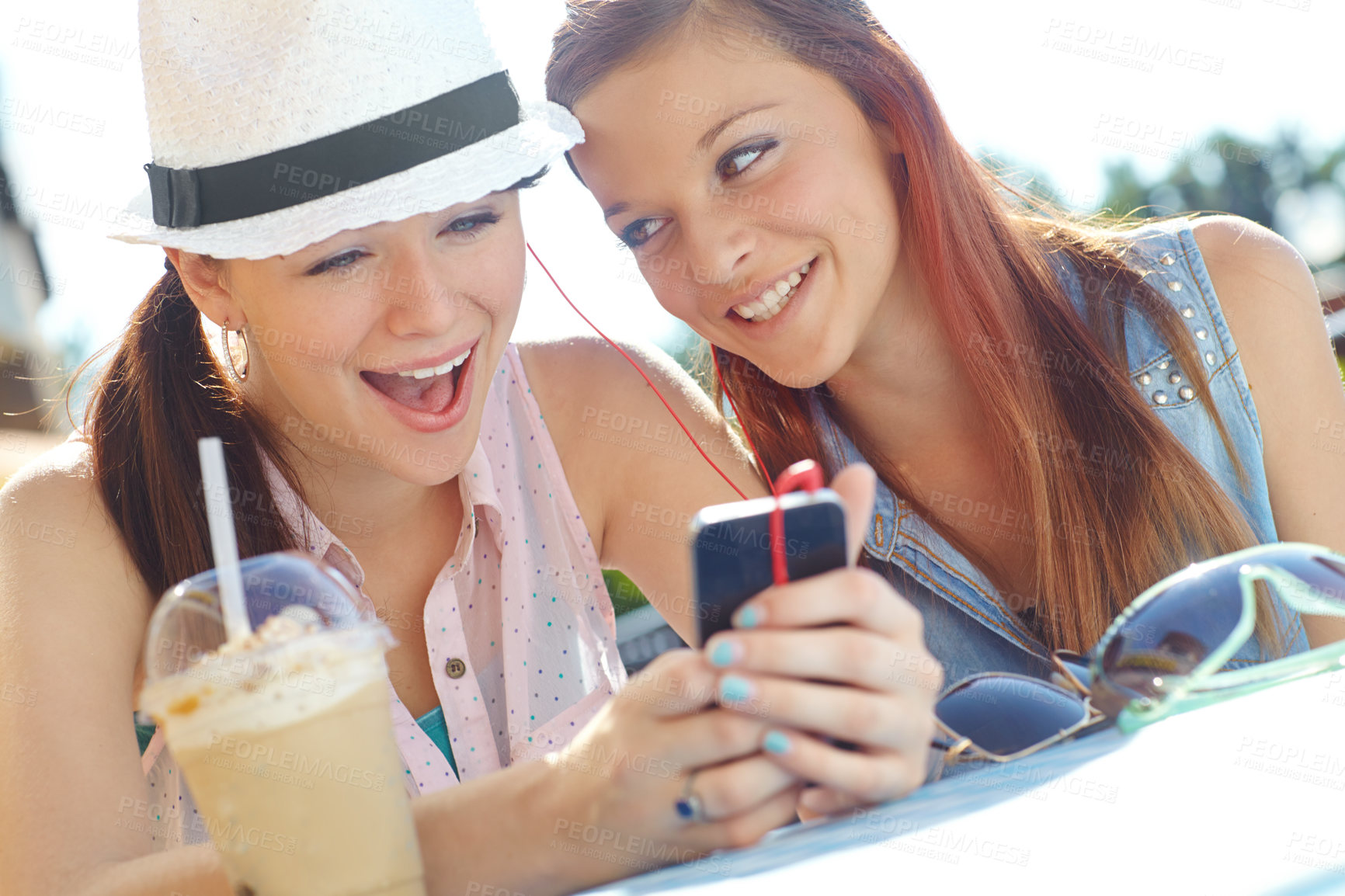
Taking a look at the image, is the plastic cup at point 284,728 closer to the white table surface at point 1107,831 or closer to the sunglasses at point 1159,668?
the white table surface at point 1107,831

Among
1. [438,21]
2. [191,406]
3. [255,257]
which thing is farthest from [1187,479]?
[191,406]

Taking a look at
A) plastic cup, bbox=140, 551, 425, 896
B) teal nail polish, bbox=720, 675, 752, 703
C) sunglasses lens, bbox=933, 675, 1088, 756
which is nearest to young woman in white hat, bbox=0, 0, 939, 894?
teal nail polish, bbox=720, 675, 752, 703

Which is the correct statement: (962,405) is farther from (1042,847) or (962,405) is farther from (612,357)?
(1042,847)

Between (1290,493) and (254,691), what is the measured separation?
7.11 ft

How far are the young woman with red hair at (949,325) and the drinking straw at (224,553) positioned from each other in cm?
120

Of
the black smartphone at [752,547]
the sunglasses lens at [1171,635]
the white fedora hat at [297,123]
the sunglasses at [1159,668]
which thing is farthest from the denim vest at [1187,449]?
the black smartphone at [752,547]

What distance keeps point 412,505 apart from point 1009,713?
1306 mm

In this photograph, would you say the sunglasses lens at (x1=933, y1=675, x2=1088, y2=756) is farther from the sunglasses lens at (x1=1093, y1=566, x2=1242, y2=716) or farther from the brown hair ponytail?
the brown hair ponytail

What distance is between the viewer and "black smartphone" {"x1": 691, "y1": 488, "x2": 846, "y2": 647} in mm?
808

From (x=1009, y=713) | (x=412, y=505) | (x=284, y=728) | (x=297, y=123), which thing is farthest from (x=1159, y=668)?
(x=412, y=505)

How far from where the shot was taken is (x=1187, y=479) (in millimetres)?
1968

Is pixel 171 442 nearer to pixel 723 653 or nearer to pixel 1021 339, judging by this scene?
pixel 723 653

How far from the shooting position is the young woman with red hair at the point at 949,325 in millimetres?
1871

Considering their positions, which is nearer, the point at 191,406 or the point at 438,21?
the point at 438,21
